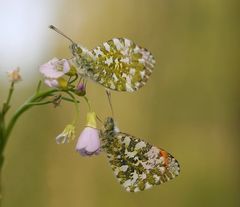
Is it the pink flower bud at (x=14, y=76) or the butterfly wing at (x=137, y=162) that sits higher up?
the pink flower bud at (x=14, y=76)

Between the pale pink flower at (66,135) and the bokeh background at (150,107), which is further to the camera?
the bokeh background at (150,107)

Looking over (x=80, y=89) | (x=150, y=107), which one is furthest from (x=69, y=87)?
(x=150, y=107)

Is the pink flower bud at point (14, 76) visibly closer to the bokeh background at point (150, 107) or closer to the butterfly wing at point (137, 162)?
the butterfly wing at point (137, 162)

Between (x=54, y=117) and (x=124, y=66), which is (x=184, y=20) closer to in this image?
(x=54, y=117)

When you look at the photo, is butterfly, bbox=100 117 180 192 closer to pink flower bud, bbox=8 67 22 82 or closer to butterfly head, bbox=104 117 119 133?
butterfly head, bbox=104 117 119 133

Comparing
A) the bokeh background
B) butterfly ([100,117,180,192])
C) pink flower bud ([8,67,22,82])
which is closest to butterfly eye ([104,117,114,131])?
butterfly ([100,117,180,192])

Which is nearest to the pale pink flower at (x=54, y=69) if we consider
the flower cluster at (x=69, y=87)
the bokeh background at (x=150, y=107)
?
the flower cluster at (x=69, y=87)
